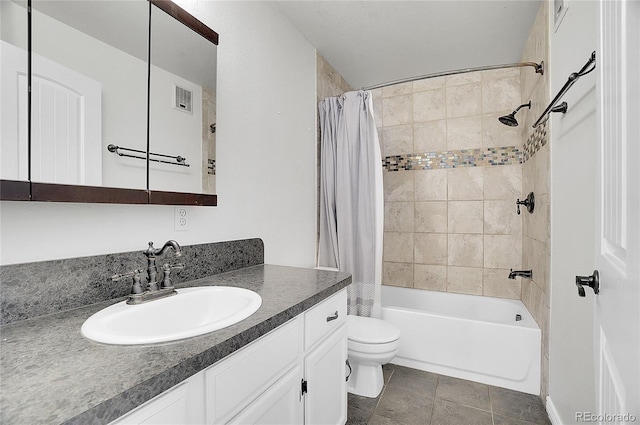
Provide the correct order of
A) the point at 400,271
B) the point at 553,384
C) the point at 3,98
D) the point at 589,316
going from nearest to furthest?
the point at 3,98 < the point at 589,316 < the point at 553,384 < the point at 400,271

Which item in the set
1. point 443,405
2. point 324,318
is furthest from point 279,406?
point 443,405

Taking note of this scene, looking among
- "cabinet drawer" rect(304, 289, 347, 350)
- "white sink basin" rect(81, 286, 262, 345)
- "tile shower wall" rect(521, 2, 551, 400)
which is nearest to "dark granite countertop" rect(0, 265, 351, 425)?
"white sink basin" rect(81, 286, 262, 345)

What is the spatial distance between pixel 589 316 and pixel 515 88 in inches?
85.8

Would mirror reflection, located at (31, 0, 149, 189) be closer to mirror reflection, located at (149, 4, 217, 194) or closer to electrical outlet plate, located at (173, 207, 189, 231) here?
mirror reflection, located at (149, 4, 217, 194)

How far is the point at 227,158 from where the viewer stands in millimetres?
1586

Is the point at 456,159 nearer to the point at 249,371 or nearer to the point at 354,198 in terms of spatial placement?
the point at 354,198

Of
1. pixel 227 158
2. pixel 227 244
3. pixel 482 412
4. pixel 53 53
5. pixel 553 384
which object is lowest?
pixel 482 412

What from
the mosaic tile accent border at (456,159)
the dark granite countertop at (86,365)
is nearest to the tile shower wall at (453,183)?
the mosaic tile accent border at (456,159)

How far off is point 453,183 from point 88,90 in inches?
109

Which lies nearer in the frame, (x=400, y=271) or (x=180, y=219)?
(x=180, y=219)

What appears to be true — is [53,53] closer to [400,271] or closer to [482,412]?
[482,412]

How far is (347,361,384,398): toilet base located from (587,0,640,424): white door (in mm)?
1348

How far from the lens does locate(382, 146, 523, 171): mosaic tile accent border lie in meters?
2.69

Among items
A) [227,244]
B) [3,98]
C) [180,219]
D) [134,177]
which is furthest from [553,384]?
[3,98]
